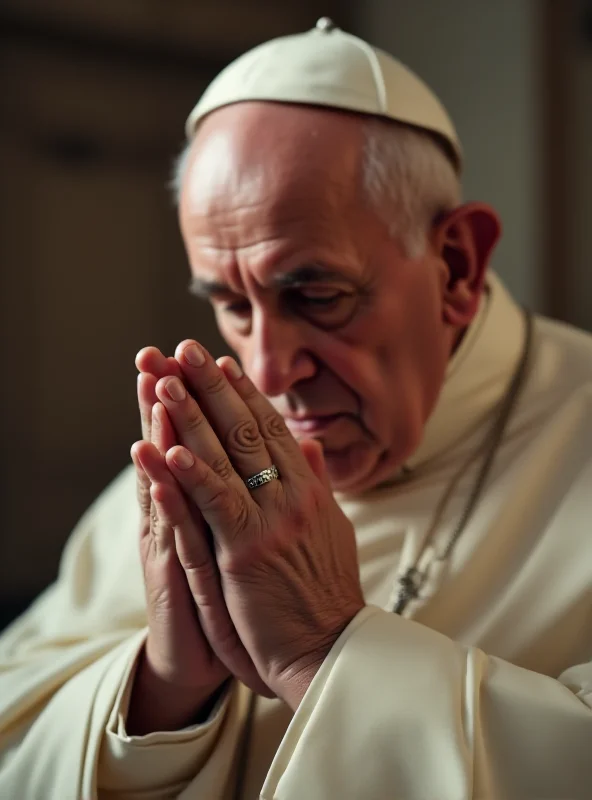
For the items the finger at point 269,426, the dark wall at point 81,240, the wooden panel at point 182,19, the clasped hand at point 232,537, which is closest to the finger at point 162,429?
the clasped hand at point 232,537

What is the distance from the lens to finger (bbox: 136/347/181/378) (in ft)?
4.09

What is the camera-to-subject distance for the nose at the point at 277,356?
59.4 inches

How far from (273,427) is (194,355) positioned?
16cm

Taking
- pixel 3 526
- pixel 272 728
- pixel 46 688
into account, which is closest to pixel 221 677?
pixel 272 728

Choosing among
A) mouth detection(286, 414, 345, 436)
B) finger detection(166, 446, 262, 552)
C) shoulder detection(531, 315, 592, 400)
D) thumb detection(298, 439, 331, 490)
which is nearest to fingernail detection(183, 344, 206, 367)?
finger detection(166, 446, 262, 552)

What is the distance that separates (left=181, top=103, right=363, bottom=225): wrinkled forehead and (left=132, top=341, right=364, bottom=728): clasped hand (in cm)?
37

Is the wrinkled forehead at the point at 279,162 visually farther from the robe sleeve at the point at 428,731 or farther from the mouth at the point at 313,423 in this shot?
the robe sleeve at the point at 428,731

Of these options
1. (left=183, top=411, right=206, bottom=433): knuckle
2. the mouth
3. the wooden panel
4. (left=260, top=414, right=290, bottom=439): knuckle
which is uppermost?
the wooden panel

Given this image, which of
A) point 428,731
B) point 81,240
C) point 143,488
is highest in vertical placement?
point 143,488

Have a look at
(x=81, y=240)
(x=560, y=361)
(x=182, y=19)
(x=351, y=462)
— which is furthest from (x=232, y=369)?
(x=182, y=19)

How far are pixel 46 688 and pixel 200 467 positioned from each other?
57 centimetres

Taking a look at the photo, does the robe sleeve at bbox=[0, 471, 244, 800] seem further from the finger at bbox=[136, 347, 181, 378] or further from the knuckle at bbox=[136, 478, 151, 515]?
the finger at bbox=[136, 347, 181, 378]

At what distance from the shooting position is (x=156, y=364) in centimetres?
125

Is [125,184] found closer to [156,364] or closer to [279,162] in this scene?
[279,162]
